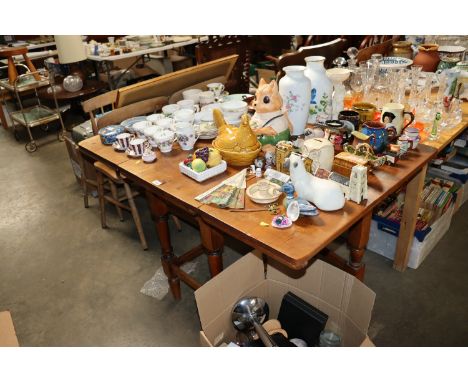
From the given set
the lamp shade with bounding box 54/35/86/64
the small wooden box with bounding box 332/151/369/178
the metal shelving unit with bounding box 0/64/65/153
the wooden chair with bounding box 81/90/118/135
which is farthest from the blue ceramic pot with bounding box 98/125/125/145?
the lamp shade with bounding box 54/35/86/64

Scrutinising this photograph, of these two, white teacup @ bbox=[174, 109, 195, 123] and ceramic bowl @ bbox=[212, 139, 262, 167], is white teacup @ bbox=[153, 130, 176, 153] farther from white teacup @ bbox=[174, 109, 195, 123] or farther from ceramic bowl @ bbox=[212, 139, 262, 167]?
ceramic bowl @ bbox=[212, 139, 262, 167]

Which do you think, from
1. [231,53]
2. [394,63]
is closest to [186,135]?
[394,63]

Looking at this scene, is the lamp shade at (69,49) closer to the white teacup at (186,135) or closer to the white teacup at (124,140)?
the white teacup at (124,140)

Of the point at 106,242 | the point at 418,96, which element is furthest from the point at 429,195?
the point at 106,242

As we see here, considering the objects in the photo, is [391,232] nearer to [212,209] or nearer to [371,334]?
[371,334]

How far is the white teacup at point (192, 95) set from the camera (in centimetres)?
231

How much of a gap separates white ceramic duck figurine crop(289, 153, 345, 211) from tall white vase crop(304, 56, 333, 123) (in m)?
0.58

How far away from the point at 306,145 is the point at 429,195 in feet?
3.93

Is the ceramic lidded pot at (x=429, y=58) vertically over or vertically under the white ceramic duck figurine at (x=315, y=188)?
over

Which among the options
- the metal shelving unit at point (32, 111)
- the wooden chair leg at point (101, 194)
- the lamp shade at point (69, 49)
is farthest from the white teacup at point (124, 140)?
→ the lamp shade at point (69, 49)

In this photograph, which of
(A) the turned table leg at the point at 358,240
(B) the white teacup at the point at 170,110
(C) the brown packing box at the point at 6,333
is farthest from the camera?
(B) the white teacup at the point at 170,110

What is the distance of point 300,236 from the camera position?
129 cm

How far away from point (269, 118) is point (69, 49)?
3307 mm

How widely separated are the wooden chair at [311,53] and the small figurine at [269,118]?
116 centimetres
